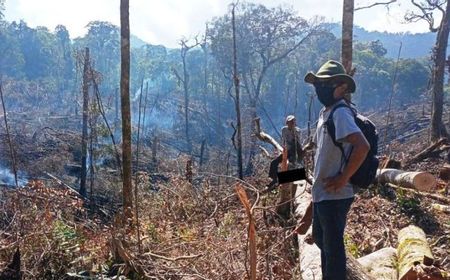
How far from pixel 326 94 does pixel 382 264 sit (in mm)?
2010

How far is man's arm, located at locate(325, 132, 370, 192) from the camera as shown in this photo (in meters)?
2.88

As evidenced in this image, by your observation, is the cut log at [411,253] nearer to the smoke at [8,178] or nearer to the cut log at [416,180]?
the cut log at [416,180]

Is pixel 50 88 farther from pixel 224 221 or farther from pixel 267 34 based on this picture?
pixel 224 221

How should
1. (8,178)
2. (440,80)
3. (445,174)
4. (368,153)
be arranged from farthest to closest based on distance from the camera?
(8,178)
(440,80)
(445,174)
(368,153)

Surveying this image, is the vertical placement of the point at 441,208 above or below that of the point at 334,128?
below

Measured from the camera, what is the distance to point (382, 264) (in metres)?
4.30

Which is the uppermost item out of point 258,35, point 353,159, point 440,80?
point 258,35

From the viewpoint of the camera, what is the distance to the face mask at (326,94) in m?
3.15

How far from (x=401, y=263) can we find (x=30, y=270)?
3.74 meters

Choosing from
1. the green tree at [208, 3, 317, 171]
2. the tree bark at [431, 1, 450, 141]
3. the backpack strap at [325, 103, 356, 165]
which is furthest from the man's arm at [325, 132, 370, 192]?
the green tree at [208, 3, 317, 171]

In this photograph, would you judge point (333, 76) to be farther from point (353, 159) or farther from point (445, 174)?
point (445, 174)

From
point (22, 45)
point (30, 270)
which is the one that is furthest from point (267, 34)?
point (30, 270)

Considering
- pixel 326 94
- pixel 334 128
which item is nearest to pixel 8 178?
pixel 326 94

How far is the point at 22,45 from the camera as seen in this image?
42.1 m
